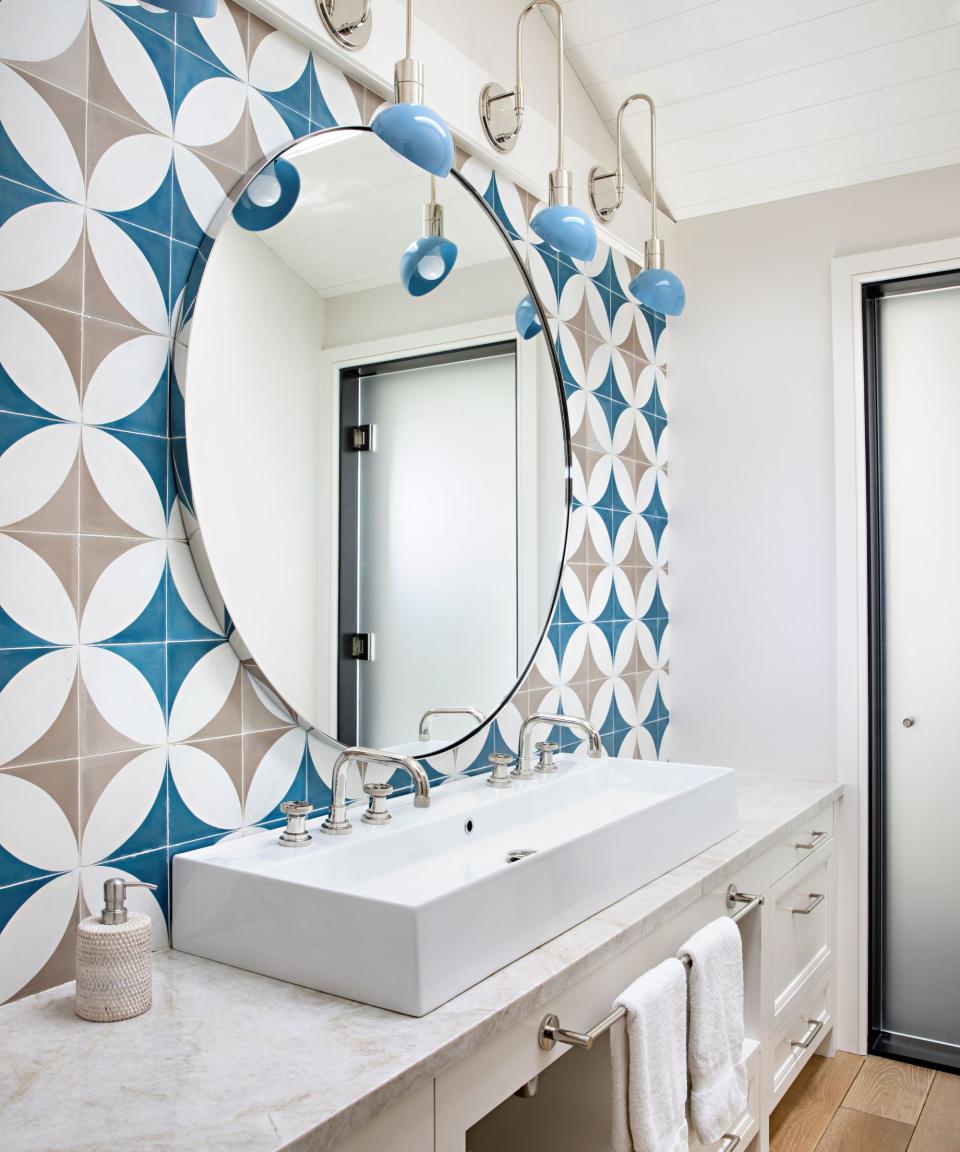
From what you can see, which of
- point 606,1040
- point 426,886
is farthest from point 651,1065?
point 426,886

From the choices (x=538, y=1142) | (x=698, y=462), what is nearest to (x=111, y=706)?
(x=538, y=1142)

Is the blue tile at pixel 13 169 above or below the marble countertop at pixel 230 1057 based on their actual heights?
above

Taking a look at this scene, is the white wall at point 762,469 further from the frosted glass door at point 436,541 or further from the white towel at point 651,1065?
the white towel at point 651,1065

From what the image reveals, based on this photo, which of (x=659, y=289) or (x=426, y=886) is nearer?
(x=426, y=886)

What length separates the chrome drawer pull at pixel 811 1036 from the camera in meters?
2.12

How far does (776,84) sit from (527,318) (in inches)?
35.4

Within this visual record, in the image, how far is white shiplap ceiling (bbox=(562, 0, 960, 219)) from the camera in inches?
84.3

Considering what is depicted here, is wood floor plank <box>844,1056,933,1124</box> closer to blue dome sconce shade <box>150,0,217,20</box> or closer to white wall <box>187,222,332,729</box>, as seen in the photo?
white wall <box>187,222,332,729</box>

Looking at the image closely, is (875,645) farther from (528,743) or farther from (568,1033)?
(568,1033)

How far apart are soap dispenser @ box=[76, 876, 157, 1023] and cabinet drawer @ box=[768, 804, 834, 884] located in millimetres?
1301

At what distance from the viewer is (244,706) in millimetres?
1423

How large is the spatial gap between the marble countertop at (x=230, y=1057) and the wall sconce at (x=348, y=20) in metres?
1.42

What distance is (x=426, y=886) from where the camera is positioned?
1.45m

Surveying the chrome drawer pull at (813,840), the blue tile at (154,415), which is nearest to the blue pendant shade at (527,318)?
the blue tile at (154,415)
